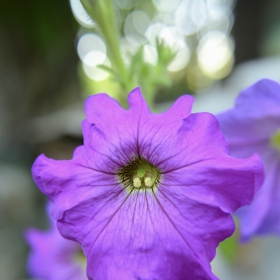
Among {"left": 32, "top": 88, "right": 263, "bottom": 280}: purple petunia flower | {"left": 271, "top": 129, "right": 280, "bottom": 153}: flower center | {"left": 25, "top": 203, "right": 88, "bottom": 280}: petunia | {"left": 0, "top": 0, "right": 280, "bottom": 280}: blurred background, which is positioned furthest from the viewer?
{"left": 0, "top": 0, "right": 280, "bottom": 280}: blurred background

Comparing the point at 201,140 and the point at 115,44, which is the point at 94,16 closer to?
the point at 115,44

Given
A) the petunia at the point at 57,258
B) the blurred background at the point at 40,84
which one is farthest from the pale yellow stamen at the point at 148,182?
the blurred background at the point at 40,84

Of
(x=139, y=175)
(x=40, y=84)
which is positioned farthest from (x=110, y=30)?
(x=40, y=84)

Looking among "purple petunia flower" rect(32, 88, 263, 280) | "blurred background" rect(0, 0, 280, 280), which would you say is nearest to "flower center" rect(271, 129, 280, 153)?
"purple petunia flower" rect(32, 88, 263, 280)

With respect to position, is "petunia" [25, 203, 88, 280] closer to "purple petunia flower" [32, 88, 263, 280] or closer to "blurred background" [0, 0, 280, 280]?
"purple petunia flower" [32, 88, 263, 280]

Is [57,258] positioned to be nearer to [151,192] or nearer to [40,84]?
[151,192]

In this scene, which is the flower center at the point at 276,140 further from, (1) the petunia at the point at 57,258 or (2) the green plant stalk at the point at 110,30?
(1) the petunia at the point at 57,258
